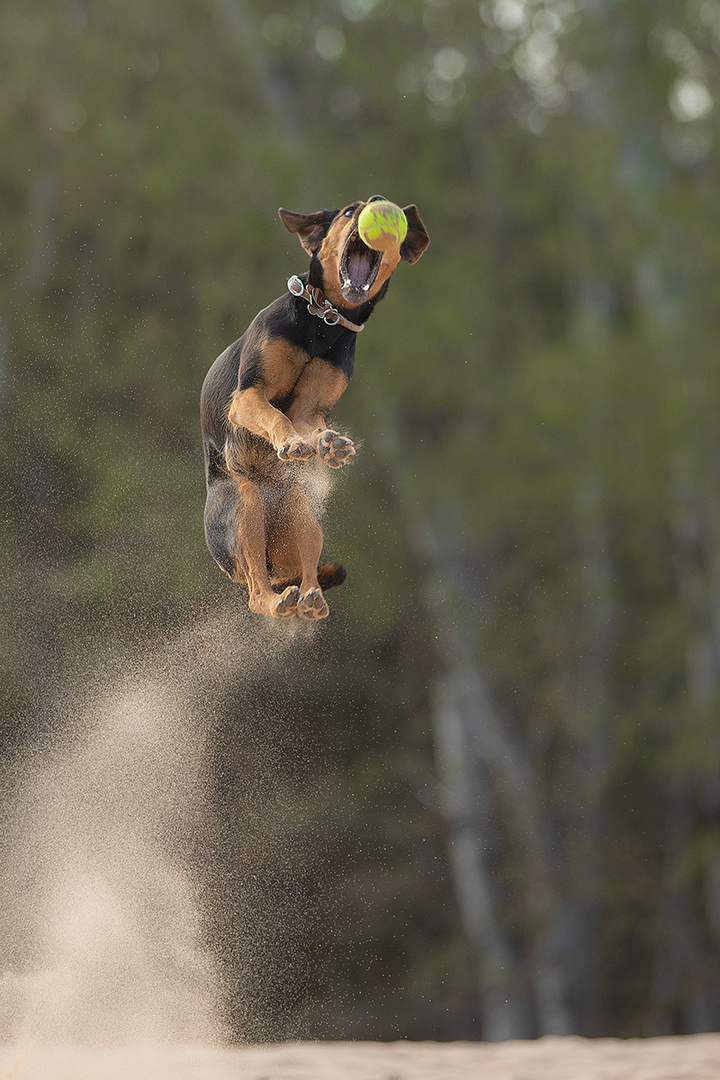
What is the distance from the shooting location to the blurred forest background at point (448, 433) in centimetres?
1470

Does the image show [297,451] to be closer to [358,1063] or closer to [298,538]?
[298,538]

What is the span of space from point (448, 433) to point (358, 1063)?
36.0 ft

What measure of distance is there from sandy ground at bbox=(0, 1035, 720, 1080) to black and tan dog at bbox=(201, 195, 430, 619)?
277 centimetres

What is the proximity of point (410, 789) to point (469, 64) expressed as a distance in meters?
9.59

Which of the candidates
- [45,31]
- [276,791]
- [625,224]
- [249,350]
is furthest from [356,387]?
[249,350]

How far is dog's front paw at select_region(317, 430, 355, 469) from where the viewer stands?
3.93 m

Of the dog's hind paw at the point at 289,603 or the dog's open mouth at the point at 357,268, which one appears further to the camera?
the dog's hind paw at the point at 289,603

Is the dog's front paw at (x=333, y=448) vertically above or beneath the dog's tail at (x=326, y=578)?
beneath

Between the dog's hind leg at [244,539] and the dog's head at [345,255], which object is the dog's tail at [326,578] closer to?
the dog's hind leg at [244,539]

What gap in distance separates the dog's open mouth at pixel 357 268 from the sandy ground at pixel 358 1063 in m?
3.79

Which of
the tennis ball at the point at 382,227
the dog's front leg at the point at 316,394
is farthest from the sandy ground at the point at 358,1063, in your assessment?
the tennis ball at the point at 382,227

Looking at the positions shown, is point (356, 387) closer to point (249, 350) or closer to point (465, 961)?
point (465, 961)

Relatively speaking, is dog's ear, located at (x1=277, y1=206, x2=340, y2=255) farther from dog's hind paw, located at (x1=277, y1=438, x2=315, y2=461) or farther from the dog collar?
dog's hind paw, located at (x1=277, y1=438, x2=315, y2=461)

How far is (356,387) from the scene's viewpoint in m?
15.3
